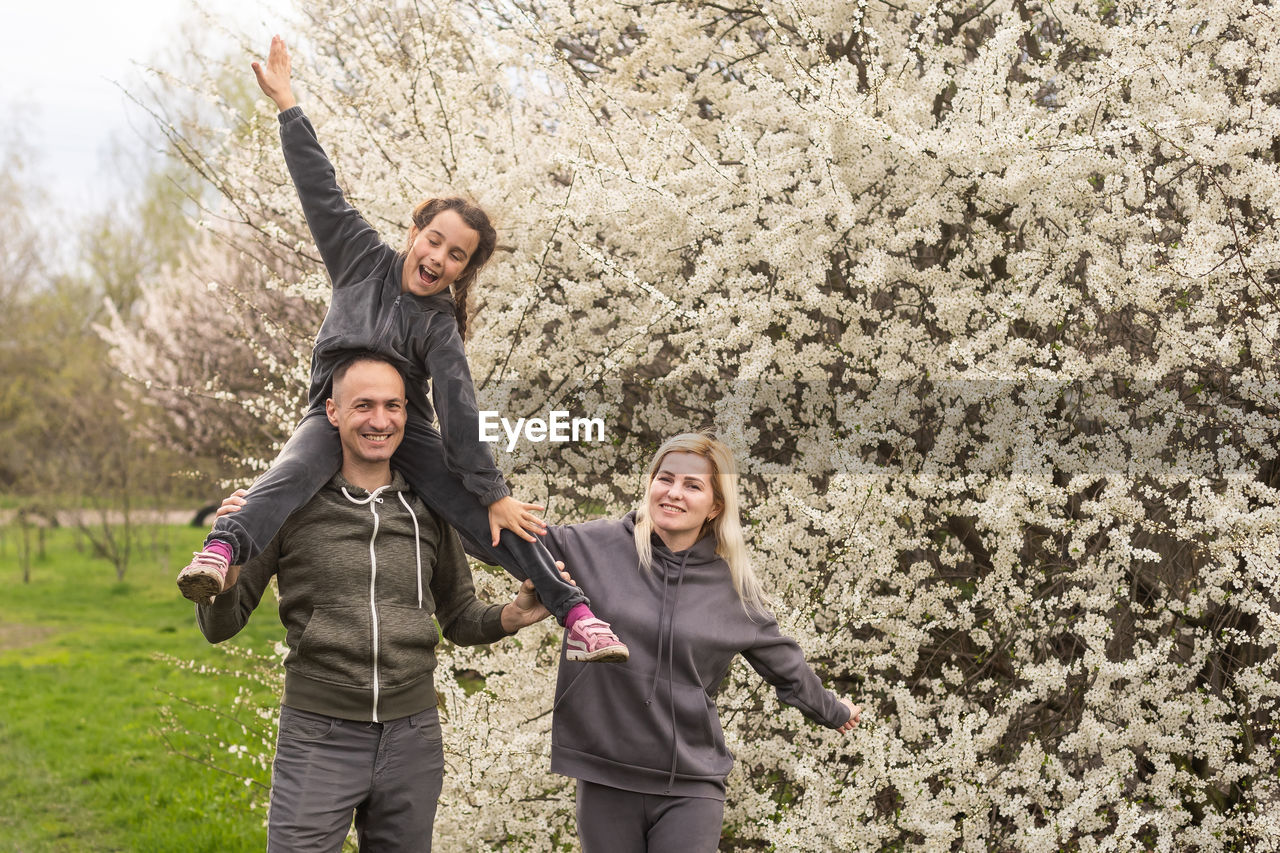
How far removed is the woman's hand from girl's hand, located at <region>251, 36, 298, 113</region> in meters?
1.28

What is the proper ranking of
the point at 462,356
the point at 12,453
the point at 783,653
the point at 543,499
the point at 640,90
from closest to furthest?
the point at 462,356 < the point at 783,653 < the point at 543,499 < the point at 640,90 < the point at 12,453

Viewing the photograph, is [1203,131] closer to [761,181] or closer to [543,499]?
[761,181]

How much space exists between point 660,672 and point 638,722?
0.12 metres

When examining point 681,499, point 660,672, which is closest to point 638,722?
point 660,672

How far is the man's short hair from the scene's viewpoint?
250 centimetres


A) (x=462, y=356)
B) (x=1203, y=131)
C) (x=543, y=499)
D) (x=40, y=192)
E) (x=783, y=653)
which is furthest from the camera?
(x=40, y=192)

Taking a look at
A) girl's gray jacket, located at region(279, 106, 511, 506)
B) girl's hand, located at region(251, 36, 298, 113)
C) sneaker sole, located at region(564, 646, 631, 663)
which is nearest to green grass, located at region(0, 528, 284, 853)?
girl's gray jacket, located at region(279, 106, 511, 506)

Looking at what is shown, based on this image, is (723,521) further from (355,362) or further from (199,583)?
(199,583)

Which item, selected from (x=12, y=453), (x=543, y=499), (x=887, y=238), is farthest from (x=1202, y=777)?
(x=12, y=453)

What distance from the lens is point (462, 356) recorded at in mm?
2596

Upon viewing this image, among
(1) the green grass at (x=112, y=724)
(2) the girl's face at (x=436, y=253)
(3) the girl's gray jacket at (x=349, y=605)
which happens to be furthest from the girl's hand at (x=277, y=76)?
(1) the green grass at (x=112, y=724)

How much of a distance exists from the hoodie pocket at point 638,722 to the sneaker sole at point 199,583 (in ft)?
3.07

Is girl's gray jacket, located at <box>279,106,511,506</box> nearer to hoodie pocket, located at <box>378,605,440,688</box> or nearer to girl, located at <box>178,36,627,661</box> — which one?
girl, located at <box>178,36,627,661</box>

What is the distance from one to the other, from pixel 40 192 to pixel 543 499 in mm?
21087
